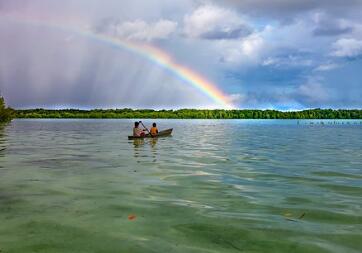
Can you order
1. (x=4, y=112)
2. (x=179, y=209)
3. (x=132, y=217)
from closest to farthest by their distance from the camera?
1. (x=132, y=217)
2. (x=179, y=209)
3. (x=4, y=112)

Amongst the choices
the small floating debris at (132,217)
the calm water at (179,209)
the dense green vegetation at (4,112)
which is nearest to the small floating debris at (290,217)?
the calm water at (179,209)

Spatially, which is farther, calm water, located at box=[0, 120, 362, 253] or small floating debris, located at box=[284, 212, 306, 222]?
small floating debris, located at box=[284, 212, 306, 222]

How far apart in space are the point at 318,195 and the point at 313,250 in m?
6.44

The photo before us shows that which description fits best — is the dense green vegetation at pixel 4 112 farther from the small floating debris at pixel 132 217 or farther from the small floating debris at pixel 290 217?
the small floating debris at pixel 290 217

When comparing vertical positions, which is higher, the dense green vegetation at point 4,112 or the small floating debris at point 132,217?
the dense green vegetation at point 4,112

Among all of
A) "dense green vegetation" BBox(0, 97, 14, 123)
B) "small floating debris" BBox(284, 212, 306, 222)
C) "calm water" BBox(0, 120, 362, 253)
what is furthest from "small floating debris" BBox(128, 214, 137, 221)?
"dense green vegetation" BBox(0, 97, 14, 123)

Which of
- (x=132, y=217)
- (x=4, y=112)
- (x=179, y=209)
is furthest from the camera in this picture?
(x=4, y=112)

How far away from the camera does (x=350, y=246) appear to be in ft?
28.7

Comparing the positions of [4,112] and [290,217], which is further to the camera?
[4,112]

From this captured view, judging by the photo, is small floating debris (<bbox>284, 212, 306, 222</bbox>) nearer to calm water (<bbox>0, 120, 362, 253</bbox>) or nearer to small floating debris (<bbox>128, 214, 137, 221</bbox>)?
calm water (<bbox>0, 120, 362, 253</bbox>)

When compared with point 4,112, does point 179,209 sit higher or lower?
lower

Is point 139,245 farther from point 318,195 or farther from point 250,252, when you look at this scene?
point 318,195

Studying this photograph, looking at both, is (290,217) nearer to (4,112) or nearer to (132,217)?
(132,217)

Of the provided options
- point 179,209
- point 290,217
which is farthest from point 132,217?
point 290,217
